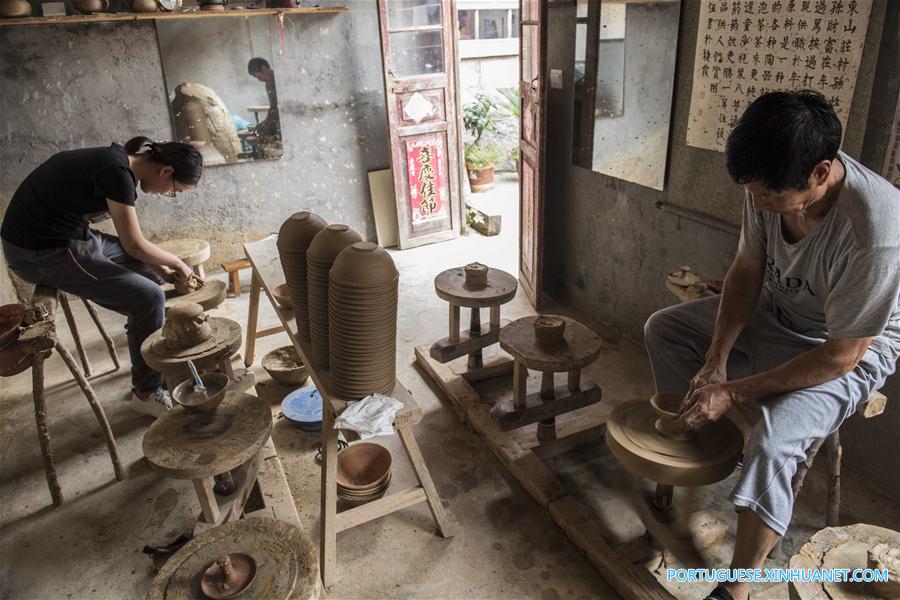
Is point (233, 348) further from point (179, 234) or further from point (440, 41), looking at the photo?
point (440, 41)

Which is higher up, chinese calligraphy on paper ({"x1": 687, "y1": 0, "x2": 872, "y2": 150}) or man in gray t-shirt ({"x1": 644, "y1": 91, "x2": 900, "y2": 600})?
chinese calligraphy on paper ({"x1": 687, "y1": 0, "x2": 872, "y2": 150})

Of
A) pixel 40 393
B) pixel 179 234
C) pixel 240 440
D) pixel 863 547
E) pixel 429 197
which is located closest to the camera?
pixel 863 547

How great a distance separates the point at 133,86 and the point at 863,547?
5.83m

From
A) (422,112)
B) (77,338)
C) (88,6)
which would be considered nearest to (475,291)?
(77,338)

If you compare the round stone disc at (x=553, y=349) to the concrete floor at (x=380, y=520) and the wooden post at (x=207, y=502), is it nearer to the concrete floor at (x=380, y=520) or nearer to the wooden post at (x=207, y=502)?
the concrete floor at (x=380, y=520)

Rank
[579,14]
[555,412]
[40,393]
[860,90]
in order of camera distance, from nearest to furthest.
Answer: [860,90]
[40,393]
[555,412]
[579,14]

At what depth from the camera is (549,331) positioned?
2.88 metres

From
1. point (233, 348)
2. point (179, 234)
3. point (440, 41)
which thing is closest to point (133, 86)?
point (179, 234)

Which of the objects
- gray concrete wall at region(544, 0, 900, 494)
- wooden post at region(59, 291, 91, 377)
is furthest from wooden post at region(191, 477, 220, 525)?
gray concrete wall at region(544, 0, 900, 494)

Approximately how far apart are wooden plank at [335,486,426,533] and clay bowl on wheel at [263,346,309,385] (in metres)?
1.40

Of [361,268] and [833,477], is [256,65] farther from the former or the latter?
[833,477]

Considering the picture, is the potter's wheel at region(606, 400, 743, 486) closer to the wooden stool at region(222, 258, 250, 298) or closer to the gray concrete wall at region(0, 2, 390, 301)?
the wooden stool at region(222, 258, 250, 298)

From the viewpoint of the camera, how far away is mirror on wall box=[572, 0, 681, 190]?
3.50 metres

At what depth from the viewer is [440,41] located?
236 inches
